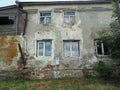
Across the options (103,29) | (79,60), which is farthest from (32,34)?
(103,29)

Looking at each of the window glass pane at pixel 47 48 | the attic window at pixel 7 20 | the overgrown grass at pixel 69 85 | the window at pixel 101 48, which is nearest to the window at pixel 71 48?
the window glass pane at pixel 47 48

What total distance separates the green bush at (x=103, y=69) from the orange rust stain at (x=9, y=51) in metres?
7.44

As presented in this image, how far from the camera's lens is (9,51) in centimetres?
2267

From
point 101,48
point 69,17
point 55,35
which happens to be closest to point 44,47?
point 55,35

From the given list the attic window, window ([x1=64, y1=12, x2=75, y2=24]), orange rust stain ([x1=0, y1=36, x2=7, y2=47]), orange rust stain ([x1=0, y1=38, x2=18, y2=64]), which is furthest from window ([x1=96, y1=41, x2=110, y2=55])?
orange rust stain ([x1=0, y1=36, x2=7, y2=47])

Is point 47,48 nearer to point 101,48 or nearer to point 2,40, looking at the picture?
point 2,40

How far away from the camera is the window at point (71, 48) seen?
888 inches

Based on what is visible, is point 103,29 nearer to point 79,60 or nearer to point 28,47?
point 79,60

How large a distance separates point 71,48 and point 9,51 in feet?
18.3

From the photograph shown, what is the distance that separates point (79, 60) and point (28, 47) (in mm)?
4762

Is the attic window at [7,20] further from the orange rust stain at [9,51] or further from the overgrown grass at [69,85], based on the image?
the overgrown grass at [69,85]

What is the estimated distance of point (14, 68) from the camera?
22.3 meters

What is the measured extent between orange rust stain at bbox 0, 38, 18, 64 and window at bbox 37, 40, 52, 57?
211cm

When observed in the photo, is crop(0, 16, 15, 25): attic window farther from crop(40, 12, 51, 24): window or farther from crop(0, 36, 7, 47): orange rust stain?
crop(40, 12, 51, 24): window
